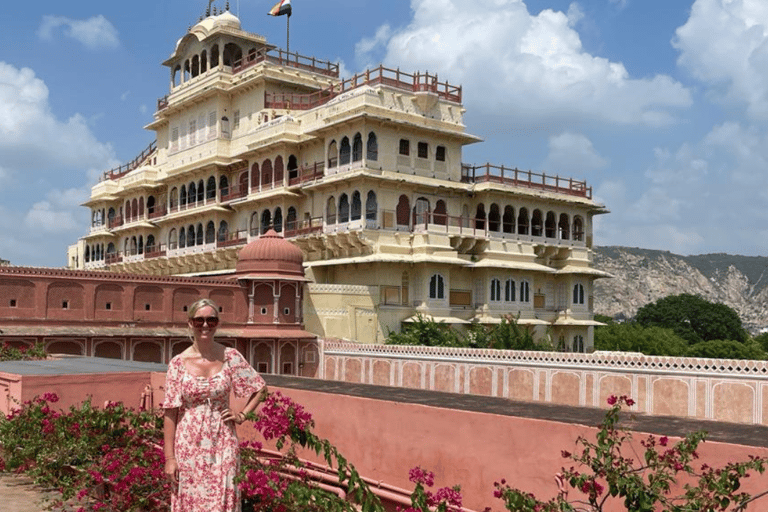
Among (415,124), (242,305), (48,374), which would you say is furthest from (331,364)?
(48,374)

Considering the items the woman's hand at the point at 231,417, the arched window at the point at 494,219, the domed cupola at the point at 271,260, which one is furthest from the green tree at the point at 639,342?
the woman's hand at the point at 231,417

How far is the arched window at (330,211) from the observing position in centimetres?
3566

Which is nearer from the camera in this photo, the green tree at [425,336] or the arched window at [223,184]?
the green tree at [425,336]

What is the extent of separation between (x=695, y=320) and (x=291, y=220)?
4858cm

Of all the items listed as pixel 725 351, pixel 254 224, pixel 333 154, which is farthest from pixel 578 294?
pixel 725 351

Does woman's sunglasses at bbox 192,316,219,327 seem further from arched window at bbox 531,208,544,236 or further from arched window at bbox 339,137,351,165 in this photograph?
arched window at bbox 531,208,544,236

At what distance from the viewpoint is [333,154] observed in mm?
36188

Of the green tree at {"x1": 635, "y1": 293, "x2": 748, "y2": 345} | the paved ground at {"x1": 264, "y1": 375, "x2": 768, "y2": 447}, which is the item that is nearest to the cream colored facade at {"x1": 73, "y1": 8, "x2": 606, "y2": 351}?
the paved ground at {"x1": 264, "y1": 375, "x2": 768, "y2": 447}

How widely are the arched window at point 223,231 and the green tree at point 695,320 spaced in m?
43.6

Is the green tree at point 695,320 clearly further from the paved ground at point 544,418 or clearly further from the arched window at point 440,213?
the paved ground at point 544,418

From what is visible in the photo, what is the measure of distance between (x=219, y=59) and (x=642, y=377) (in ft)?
102

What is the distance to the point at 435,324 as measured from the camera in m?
33.4

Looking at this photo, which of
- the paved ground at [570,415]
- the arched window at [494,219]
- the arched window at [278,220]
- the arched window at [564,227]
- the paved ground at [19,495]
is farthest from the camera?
the arched window at [564,227]

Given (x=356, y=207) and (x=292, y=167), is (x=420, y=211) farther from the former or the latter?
(x=292, y=167)
